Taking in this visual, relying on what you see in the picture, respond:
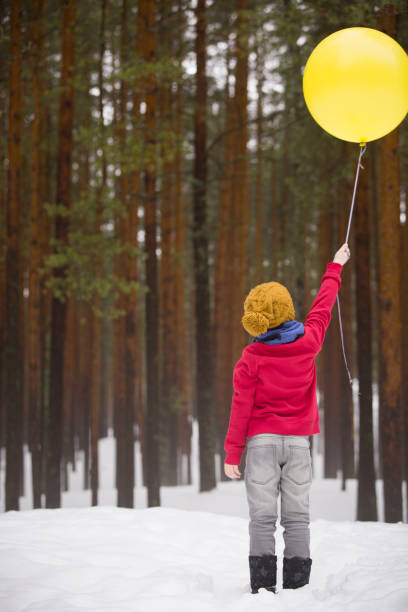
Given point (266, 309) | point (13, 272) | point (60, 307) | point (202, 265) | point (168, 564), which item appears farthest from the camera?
point (202, 265)

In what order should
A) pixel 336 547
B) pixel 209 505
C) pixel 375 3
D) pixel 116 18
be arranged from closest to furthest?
pixel 336 547, pixel 375 3, pixel 209 505, pixel 116 18

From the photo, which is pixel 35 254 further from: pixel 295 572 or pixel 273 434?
pixel 295 572

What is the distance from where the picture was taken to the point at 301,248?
1302 centimetres

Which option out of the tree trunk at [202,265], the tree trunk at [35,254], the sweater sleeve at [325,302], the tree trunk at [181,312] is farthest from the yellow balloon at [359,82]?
the tree trunk at [181,312]

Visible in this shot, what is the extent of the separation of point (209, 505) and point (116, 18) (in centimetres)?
1035

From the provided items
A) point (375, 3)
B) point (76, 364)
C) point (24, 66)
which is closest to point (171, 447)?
point (76, 364)

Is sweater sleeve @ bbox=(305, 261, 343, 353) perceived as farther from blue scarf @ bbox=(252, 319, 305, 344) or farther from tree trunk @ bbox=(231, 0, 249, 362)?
tree trunk @ bbox=(231, 0, 249, 362)

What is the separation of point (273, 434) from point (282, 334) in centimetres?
61

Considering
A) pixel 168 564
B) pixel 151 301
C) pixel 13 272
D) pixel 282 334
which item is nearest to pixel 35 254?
pixel 13 272

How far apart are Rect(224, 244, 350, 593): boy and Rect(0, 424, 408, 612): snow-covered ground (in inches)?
8.6

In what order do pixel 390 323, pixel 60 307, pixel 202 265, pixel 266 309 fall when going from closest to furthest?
pixel 266 309, pixel 390 323, pixel 60 307, pixel 202 265

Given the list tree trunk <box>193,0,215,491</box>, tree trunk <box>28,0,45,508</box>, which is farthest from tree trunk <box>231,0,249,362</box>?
tree trunk <box>28,0,45,508</box>

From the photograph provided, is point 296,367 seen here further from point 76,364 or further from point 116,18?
point 76,364

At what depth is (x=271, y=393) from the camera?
3.34 metres
